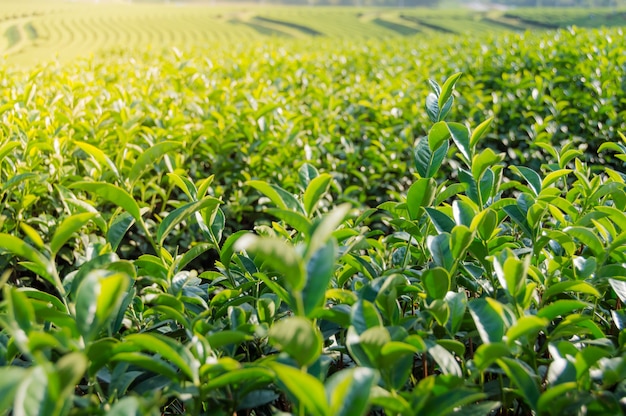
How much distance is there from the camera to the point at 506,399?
1066 millimetres

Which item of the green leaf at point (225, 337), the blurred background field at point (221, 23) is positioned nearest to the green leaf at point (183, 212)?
the green leaf at point (225, 337)

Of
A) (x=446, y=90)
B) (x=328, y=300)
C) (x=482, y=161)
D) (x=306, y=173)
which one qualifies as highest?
(x=446, y=90)

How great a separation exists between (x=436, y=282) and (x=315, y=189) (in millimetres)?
306

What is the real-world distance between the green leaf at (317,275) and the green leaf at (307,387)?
4.3 inches

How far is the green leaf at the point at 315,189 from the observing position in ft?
3.77

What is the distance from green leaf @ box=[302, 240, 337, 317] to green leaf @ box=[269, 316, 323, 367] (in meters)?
0.04

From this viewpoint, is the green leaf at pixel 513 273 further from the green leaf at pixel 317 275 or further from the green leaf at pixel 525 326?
the green leaf at pixel 317 275

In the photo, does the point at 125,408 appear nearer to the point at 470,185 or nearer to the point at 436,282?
the point at 436,282

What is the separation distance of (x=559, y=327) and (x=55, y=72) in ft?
17.1

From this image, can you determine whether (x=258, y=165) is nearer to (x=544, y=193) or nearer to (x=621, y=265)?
(x=544, y=193)

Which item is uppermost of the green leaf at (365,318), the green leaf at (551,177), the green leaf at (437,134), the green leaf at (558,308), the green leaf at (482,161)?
the green leaf at (437,134)

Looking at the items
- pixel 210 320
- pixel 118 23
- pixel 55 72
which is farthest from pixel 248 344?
pixel 118 23

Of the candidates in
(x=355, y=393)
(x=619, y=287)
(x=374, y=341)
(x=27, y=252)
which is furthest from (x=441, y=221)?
(x=27, y=252)

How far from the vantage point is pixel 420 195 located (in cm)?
131
